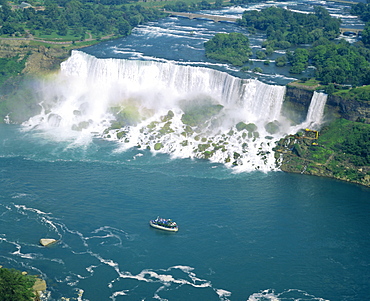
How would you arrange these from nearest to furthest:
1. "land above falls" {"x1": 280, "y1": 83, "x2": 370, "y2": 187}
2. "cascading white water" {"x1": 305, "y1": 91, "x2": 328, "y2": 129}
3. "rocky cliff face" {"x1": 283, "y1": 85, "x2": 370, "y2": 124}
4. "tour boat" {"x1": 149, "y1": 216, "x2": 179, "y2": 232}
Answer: "tour boat" {"x1": 149, "y1": 216, "x2": 179, "y2": 232} → "land above falls" {"x1": 280, "y1": 83, "x2": 370, "y2": 187} → "rocky cliff face" {"x1": 283, "y1": 85, "x2": 370, "y2": 124} → "cascading white water" {"x1": 305, "y1": 91, "x2": 328, "y2": 129}

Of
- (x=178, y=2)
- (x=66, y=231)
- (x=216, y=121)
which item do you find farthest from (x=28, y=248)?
(x=178, y=2)

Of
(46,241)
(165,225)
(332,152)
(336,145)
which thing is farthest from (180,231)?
(336,145)

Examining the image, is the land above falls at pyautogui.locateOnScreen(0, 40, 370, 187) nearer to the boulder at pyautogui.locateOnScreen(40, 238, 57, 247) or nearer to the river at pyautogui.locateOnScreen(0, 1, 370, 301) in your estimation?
the river at pyautogui.locateOnScreen(0, 1, 370, 301)

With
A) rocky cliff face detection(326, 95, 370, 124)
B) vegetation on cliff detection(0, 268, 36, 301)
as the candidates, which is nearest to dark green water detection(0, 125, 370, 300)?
vegetation on cliff detection(0, 268, 36, 301)

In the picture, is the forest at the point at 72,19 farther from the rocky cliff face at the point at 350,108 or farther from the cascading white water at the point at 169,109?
the rocky cliff face at the point at 350,108

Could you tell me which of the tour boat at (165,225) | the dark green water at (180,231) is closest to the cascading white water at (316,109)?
the dark green water at (180,231)

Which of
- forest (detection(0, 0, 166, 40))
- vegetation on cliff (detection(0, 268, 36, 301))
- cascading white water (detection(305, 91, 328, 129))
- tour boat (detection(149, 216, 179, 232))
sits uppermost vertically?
forest (detection(0, 0, 166, 40))
